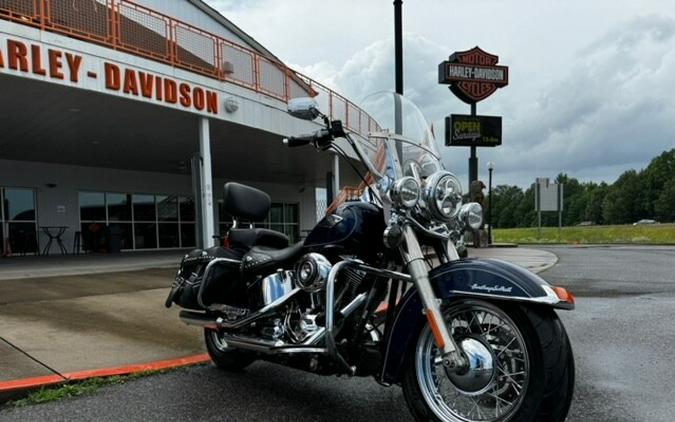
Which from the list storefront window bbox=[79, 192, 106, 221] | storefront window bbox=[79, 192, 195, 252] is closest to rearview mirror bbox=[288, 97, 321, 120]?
storefront window bbox=[79, 192, 195, 252]

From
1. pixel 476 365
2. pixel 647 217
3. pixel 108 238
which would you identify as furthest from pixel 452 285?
pixel 647 217

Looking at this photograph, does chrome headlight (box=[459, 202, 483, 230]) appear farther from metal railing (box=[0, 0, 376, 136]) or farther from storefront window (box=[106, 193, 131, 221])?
storefront window (box=[106, 193, 131, 221])

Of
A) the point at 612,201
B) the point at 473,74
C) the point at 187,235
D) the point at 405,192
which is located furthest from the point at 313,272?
the point at 612,201

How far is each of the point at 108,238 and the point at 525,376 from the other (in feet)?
60.0

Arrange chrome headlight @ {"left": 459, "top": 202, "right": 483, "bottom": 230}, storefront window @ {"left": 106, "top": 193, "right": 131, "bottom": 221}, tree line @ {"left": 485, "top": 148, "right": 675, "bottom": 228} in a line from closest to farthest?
chrome headlight @ {"left": 459, "top": 202, "right": 483, "bottom": 230} < storefront window @ {"left": 106, "top": 193, "right": 131, "bottom": 221} < tree line @ {"left": 485, "top": 148, "right": 675, "bottom": 228}

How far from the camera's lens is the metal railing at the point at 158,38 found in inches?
345

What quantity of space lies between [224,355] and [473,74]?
2141 cm

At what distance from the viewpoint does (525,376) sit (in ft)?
8.05

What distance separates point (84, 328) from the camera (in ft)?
17.6

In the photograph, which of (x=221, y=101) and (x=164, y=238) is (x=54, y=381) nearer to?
(x=221, y=101)

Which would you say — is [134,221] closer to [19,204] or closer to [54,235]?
[54,235]

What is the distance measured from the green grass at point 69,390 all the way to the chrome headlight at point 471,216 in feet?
8.94

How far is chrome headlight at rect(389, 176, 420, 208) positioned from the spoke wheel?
581 millimetres

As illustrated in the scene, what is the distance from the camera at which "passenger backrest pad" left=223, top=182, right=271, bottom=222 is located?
12.4 feet
